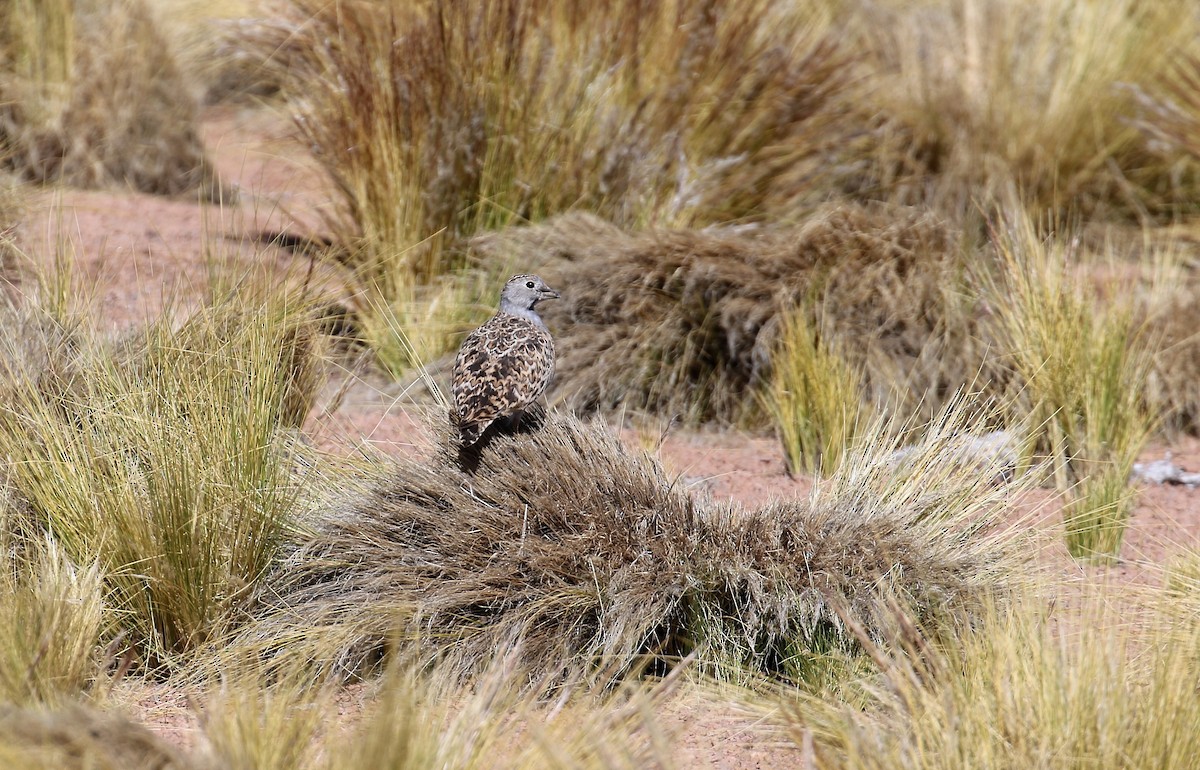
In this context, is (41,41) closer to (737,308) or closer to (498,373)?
(737,308)

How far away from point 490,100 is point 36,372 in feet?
8.35

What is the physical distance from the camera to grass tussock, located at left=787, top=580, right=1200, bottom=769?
2.78 meters

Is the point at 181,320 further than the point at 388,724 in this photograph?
Yes

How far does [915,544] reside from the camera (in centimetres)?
379

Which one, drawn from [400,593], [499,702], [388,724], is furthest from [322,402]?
[388,724]

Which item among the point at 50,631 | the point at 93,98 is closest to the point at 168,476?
the point at 50,631

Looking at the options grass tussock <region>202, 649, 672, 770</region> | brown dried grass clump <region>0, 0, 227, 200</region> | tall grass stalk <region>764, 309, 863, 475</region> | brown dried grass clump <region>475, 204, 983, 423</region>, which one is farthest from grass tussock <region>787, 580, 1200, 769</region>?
brown dried grass clump <region>0, 0, 227, 200</region>

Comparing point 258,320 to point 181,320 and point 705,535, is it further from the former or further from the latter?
point 705,535

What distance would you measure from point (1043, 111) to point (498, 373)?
178 inches

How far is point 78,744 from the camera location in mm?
2439

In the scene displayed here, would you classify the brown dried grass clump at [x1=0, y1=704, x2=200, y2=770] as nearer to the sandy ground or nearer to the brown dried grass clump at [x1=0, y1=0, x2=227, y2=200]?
the sandy ground

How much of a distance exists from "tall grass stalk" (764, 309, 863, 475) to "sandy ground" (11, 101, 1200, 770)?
0.44 ft

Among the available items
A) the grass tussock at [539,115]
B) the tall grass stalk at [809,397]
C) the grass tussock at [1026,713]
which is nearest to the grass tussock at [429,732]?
the grass tussock at [1026,713]

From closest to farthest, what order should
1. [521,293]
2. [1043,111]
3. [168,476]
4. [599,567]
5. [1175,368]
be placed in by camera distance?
[168,476], [599,567], [521,293], [1175,368], [1043,111]
